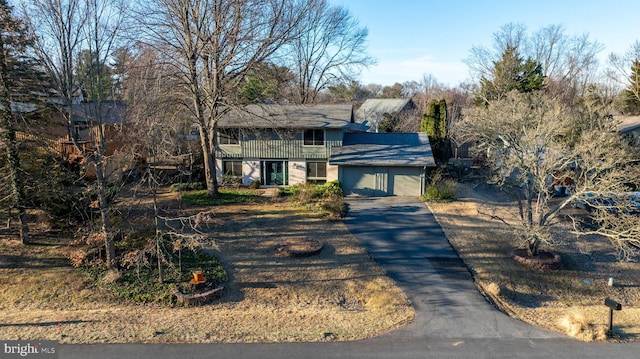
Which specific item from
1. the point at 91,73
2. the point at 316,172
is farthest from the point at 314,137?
the point at 91,73

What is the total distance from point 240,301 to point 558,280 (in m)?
11.9

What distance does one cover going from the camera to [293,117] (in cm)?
2731

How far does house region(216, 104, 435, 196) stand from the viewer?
25.3 meters

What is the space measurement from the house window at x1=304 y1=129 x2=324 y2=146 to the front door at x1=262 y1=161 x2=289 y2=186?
2.33 meters

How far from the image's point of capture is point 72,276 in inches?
554

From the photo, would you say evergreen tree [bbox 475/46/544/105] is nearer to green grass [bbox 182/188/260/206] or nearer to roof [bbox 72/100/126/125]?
green grass [bbox 182/188/260/206]

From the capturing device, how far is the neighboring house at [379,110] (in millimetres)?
46084

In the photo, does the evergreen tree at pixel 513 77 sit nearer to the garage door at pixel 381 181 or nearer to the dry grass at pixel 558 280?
the garage door at pixel 381 181

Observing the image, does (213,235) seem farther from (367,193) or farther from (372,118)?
(372,118)

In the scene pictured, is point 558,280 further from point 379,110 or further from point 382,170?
point 379,110

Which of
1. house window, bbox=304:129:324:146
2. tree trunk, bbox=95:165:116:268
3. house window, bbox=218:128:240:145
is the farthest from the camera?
house window, bbox=218:128:240:145

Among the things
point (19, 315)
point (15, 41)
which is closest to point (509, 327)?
point (19, 315)

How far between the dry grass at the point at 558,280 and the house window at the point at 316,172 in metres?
8.70

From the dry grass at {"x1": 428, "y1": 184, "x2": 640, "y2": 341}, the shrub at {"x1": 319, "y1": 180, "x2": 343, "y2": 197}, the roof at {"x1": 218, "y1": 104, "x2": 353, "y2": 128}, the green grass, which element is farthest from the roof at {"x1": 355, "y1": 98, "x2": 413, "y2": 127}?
the dry grass at {"x1": 428, "y1": 184, "x2": 640, "y2": 341}
